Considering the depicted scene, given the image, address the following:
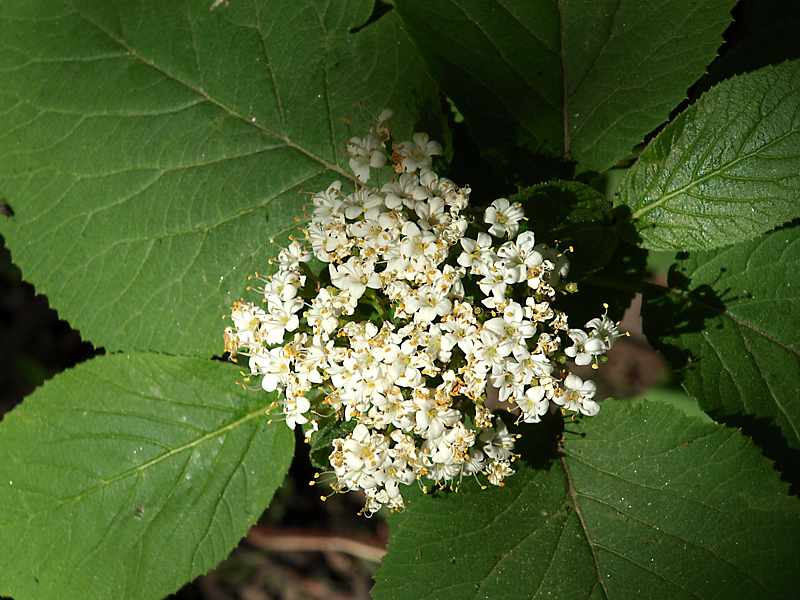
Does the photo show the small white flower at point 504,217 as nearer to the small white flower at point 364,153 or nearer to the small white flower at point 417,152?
the small white flower at point 417,152

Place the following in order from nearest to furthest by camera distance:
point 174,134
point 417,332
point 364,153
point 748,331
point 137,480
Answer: point 417,332 < point 364,153 < point 748,331 < point 174,134 < point 137,480

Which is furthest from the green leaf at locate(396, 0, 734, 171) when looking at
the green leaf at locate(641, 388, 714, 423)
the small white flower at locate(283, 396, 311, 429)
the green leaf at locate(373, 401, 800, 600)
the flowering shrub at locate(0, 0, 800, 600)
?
the green leaf at locate(641, 388, 714, 423)

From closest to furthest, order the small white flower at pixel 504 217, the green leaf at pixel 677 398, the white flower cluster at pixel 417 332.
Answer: the white flower cluster at pixel 417 332, the small white flower at pixel 504 217, the green leaf at pixel 677 398

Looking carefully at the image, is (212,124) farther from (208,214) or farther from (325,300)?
(325,300)

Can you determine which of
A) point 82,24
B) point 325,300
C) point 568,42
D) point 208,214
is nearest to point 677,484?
point 325,300

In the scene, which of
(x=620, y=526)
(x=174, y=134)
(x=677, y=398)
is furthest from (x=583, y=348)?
(x=677, y=398)

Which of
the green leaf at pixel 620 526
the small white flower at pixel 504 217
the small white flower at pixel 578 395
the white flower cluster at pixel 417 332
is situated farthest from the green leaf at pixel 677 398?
the small white flower at pixel 504 217

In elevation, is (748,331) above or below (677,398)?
above

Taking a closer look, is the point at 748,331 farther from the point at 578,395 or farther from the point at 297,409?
the point at 297,409

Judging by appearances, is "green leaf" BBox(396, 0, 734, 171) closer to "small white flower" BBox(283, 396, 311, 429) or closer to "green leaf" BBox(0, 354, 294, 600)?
"small white flower" BBox(283, 396, 311, 429)

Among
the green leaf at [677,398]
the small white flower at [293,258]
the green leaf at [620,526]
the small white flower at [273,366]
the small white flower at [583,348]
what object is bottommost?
the green leaf at [677,398]
